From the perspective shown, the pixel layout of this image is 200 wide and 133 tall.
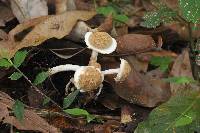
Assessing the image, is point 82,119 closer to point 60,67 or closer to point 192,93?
point 60,67

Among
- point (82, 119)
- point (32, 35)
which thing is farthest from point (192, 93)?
point (32, 35)

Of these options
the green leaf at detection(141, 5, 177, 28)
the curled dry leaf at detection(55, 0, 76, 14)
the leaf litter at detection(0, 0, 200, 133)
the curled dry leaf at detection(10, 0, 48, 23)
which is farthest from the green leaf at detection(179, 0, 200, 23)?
the curled dry leaf at detection(10, 0, 48, 23)

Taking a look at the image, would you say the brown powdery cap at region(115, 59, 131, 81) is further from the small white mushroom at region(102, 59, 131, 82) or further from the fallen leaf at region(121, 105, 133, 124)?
the fallen leaf at region(121, 105, 133, 124)

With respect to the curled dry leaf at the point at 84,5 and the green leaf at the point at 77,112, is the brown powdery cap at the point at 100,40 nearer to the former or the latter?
the green leaf at the point at 77,112

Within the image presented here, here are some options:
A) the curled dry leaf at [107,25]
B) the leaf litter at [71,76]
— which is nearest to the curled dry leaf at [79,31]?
the leaf litter at [71,76]

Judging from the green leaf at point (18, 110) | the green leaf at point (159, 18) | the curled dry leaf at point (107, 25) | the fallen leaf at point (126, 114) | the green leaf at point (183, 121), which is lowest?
the fallen leaf at point (126, 114)
